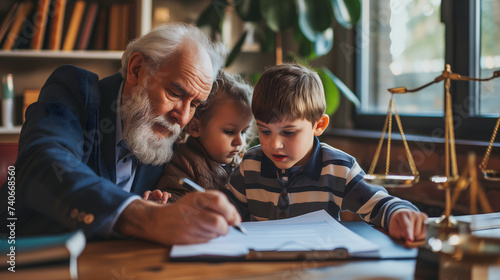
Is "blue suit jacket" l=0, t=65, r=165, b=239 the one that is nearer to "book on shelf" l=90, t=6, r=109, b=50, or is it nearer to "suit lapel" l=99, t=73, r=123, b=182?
"suit lapel" l=99, t=73, r=123, b=182

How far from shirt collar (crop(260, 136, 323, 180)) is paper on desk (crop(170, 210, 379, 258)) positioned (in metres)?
0.29

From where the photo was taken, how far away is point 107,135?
134 cm

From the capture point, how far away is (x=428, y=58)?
7.62 feet

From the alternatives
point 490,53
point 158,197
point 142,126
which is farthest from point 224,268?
point 490,53

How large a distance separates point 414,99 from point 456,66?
1.31 ft

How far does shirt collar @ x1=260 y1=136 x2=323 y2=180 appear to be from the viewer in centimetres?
131

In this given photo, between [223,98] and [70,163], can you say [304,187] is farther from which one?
[70,163]

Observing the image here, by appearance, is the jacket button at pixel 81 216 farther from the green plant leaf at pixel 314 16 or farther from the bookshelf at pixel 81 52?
the bookshelf at pixel 81 52

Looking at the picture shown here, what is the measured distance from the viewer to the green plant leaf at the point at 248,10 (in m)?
2.41

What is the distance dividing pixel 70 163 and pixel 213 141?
642 millimetres

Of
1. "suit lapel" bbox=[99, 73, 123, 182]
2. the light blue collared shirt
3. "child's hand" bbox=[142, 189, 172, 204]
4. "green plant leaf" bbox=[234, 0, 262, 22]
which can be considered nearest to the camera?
"child's hand" bbox=[142, 189, 172, 204]

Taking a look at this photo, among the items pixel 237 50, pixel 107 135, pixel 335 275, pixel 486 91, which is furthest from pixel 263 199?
pixel 237 50

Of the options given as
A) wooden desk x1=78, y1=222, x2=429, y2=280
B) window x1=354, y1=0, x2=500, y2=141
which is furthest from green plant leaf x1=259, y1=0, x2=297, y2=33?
wooden desk x1=78, y1=222, x2=429, y2=280

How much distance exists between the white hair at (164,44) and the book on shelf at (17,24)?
1260 millimetres
